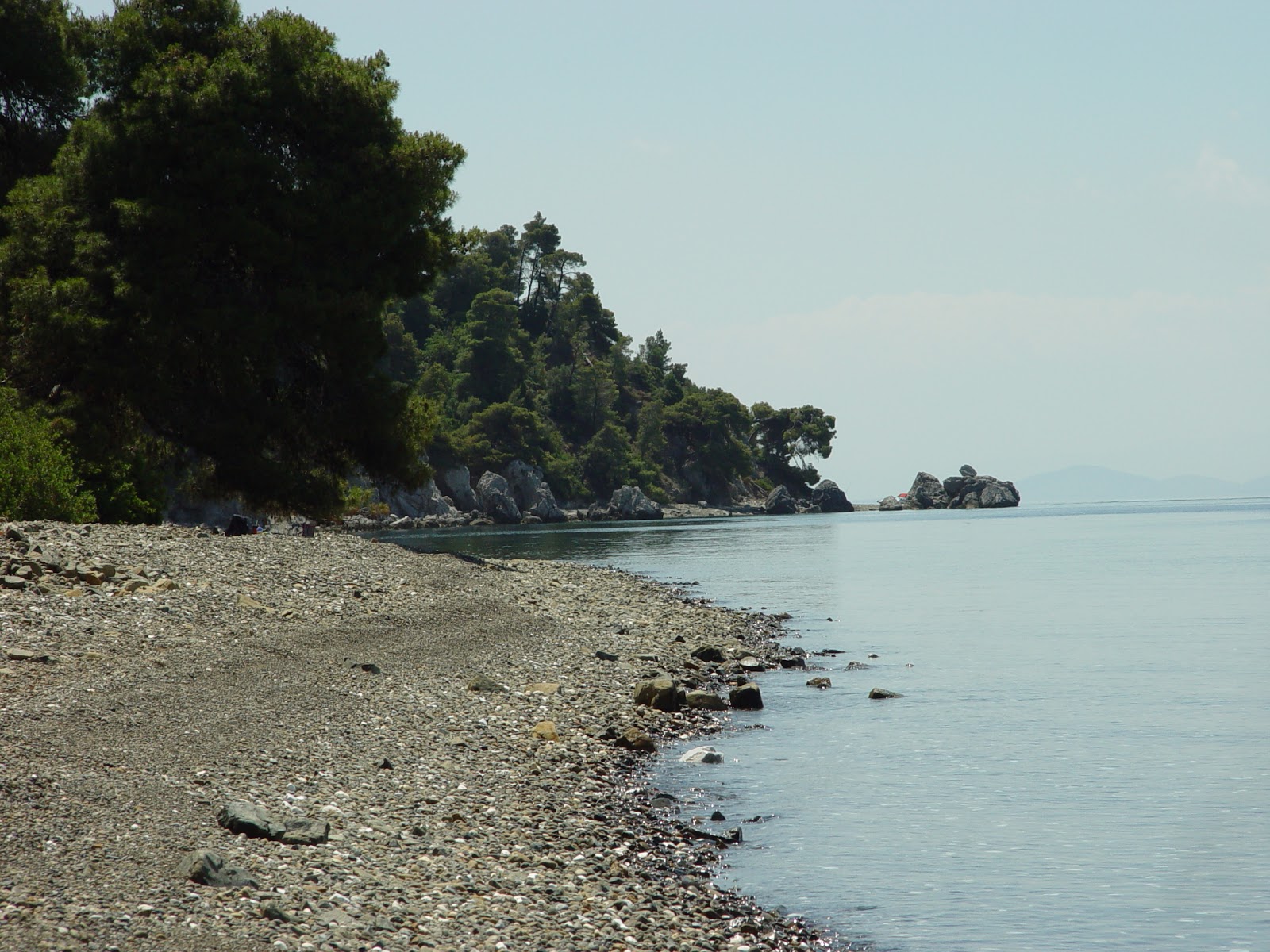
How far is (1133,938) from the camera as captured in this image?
9219 mm

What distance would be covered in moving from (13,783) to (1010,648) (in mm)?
24934

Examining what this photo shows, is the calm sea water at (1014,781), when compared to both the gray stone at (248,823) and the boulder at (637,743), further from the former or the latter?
the gray stone at (248,823)

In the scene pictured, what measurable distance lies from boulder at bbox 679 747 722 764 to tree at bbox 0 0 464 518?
78.3ft

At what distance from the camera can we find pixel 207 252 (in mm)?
33344

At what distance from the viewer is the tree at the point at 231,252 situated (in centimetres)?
3253

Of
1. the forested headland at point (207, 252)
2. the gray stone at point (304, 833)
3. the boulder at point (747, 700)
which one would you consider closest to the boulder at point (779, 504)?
the forested headland at point (207, 252)

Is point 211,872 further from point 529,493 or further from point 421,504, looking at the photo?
point 529,493

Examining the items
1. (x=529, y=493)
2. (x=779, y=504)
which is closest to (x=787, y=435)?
(x=779, y=504)

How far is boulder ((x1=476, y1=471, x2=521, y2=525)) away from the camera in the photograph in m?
134

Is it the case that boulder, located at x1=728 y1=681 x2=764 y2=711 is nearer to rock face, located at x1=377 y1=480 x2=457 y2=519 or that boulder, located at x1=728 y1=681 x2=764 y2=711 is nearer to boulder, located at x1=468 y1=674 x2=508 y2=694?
boulder, located at x1=468 y1=674 x2=508 y2=694

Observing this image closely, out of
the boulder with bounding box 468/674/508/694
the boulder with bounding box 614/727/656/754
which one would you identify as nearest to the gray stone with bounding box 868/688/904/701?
the boulder with bounding box 614/727/656/754

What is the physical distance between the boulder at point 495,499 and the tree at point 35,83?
9495 centimetres

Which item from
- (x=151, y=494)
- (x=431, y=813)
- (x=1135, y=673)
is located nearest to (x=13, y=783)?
(x=431, y=813)

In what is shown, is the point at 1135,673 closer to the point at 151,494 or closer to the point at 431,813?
the point at 431,813
